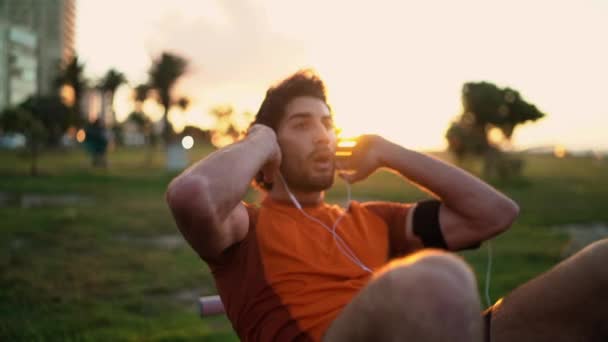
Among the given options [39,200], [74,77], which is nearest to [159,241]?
[39,200]

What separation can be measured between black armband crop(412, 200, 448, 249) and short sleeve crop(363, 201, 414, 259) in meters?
0.07

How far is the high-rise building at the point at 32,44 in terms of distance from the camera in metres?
83.4

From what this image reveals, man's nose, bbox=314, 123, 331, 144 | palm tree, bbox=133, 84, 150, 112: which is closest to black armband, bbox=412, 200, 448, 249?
man's nose, bbox=314, 123, 331, 144

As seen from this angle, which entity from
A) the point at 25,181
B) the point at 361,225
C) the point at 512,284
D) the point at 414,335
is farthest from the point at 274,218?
the point at 25,181

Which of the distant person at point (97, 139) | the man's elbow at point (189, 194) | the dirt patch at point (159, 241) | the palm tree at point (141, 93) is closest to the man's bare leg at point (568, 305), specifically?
the man's elbow at point (189, 194)

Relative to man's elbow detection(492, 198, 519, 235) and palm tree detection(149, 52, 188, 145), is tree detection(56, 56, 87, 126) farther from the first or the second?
man's elbow detection(492, 198, 519, 235)

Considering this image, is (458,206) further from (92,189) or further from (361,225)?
(92,189)

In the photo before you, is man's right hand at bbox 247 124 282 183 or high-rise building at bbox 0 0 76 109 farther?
high-rise building at bbox 0 0 76 109

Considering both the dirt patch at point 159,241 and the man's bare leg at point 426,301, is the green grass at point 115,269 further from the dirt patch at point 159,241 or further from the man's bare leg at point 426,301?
the man's bare leg at point 426,301

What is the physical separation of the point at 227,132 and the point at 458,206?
263 feet

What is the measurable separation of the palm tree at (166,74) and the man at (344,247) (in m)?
54.4

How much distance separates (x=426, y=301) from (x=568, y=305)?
3.09 feet

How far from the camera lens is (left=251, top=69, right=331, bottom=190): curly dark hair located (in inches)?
114

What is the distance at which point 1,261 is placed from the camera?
6031 millimetres
